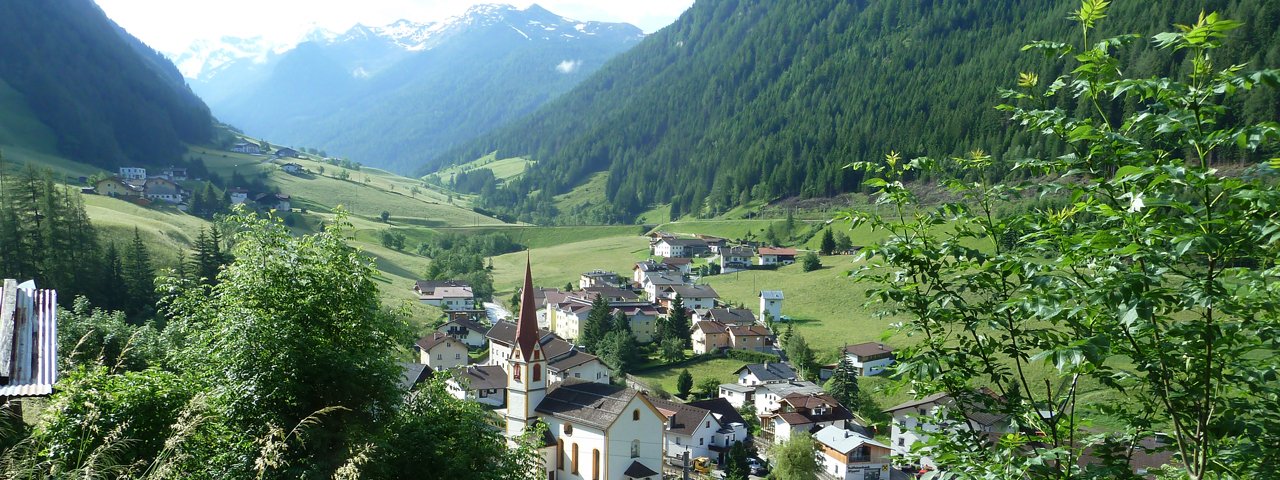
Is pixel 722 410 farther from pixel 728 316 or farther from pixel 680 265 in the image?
pixel 680 265

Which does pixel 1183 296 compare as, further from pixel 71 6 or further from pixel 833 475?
pixel 71 6

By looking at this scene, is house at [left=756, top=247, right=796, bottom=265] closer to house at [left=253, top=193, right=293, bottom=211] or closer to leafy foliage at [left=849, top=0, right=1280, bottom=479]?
house at [left=253, top=193, right=293, bottom=211]

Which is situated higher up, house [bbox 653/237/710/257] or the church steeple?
the church steeple

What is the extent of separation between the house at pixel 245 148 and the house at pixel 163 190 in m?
71.7

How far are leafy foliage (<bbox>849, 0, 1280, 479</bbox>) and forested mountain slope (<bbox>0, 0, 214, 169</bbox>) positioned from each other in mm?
177025

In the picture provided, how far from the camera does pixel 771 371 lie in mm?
59719

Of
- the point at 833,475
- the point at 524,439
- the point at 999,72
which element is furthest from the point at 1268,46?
the point at 524,439

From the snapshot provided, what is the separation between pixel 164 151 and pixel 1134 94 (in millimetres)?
195168

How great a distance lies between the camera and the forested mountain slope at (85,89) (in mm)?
152125

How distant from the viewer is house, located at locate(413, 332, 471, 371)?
64438 millimetres

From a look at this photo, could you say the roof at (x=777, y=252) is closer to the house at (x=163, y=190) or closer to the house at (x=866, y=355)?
the house at (x=866, y=355)

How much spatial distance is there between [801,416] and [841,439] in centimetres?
416

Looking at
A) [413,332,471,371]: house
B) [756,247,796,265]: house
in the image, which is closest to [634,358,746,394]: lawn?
[413,332,471,371]: house

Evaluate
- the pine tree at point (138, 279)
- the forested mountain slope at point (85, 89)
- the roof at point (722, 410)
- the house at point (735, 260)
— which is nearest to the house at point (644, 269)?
the house at point (735, 260)
